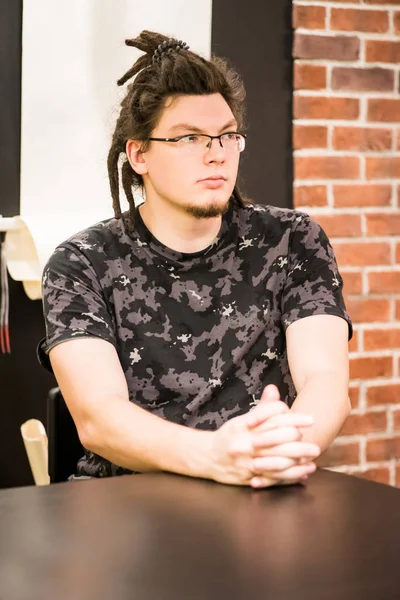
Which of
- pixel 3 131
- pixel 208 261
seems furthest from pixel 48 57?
pixel 208 261

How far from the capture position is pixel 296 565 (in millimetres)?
899

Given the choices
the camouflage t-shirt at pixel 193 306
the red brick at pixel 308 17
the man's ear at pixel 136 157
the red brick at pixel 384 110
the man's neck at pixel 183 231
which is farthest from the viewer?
the red brick at pixel 384 110

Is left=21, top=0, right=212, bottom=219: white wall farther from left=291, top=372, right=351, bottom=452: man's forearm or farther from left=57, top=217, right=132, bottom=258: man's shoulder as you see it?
left=291, top=372, right=351, bottom=452: man's forearm

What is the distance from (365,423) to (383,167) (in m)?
0.81

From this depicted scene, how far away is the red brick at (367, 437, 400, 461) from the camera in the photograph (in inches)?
111

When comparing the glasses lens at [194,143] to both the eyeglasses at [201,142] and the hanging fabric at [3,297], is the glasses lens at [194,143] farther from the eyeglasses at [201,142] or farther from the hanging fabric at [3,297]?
the hanging fabric at [3,297]

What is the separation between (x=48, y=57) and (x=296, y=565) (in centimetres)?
188

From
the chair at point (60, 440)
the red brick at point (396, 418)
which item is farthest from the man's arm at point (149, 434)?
the red brick at point (396, 418)

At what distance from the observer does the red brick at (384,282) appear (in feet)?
9.20

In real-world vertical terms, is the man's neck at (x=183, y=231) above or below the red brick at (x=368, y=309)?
above

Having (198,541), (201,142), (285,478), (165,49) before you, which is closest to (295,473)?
(285,478)

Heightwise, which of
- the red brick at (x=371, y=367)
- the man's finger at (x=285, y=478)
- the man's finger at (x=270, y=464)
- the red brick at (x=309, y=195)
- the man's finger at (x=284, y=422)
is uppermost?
the red brick at (x=309, y=195)

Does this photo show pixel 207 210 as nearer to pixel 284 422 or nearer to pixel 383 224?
pixel 284 422

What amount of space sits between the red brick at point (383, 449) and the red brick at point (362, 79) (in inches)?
43.8
